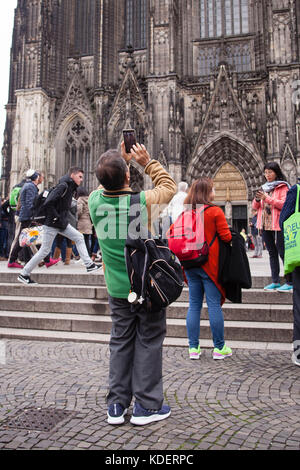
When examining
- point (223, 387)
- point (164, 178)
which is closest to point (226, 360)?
point (223, 387)

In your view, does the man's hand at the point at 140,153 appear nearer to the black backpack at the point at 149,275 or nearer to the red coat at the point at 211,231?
the black backpack at the point at 149,275

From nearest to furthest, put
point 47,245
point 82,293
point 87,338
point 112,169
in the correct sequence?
point 112,169
point 87,338
point 82,293
point 47,245

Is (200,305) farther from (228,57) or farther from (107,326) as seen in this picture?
(228,57)

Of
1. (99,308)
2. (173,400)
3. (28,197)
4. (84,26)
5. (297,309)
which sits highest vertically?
(84,26)

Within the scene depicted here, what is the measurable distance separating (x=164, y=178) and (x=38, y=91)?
72.8 feet

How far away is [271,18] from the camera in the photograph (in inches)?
783

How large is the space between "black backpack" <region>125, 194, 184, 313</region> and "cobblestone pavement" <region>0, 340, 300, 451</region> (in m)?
0.79

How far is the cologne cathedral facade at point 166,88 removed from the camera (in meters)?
19.9

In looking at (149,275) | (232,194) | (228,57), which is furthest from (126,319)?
(228,57)

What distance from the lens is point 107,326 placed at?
4.91 m

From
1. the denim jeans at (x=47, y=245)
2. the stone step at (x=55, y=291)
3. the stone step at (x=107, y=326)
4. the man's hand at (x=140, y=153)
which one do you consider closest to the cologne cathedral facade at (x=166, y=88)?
the denim jeans at (x=47, y=245)

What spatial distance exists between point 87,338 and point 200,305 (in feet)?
5.10

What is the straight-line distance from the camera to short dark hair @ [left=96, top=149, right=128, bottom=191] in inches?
106

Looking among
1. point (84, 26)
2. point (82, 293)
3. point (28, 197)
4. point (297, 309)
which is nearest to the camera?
point (297, 309)
